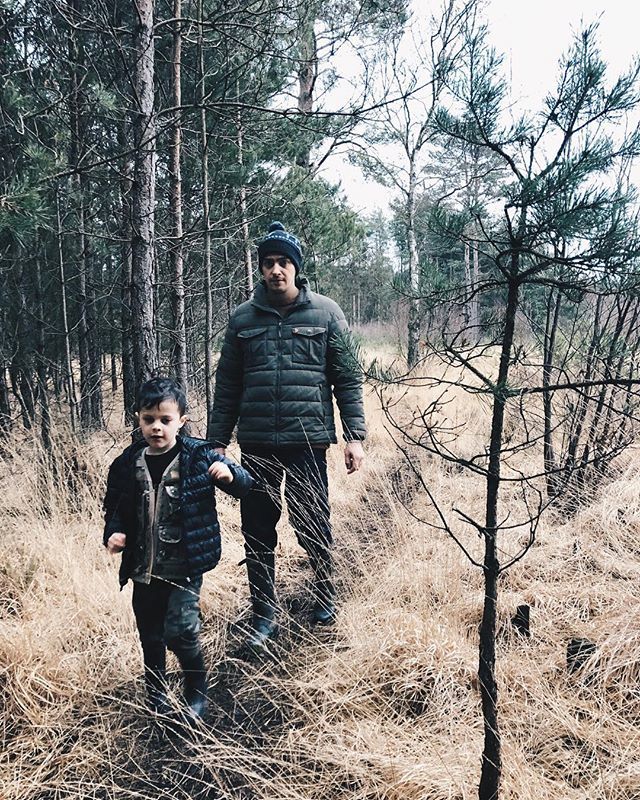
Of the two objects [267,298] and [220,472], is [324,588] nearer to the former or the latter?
[220,472]

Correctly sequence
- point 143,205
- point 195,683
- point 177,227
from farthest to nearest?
1. point 177,227
2. point 143,205
3. point 195,683

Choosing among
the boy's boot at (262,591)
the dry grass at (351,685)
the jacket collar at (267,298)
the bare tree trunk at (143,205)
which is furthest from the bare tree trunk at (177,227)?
the boy's boot at (262,591)

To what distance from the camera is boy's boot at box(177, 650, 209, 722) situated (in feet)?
6.31

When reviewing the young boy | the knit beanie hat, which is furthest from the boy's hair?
the knit beanie hat

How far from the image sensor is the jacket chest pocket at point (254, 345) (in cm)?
239

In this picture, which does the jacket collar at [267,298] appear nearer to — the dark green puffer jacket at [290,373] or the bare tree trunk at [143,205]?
the dark green puffer jacket at [290,373]

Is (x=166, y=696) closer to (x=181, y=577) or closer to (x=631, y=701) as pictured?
(x=181, y=577)

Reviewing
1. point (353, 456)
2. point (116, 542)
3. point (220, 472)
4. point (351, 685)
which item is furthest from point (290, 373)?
point (351, 685)

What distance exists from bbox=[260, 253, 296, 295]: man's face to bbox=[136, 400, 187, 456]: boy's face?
0.76 m

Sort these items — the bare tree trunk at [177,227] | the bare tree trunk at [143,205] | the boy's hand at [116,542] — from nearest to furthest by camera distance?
the boy's hand at [116,542]
the bare tree trunk at [143,205]
the bare tree trunk at [177,227]

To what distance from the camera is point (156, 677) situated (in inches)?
77.6

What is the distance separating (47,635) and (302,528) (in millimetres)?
1224

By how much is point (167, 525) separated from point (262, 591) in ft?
2.57

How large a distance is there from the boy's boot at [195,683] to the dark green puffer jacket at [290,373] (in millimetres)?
878
